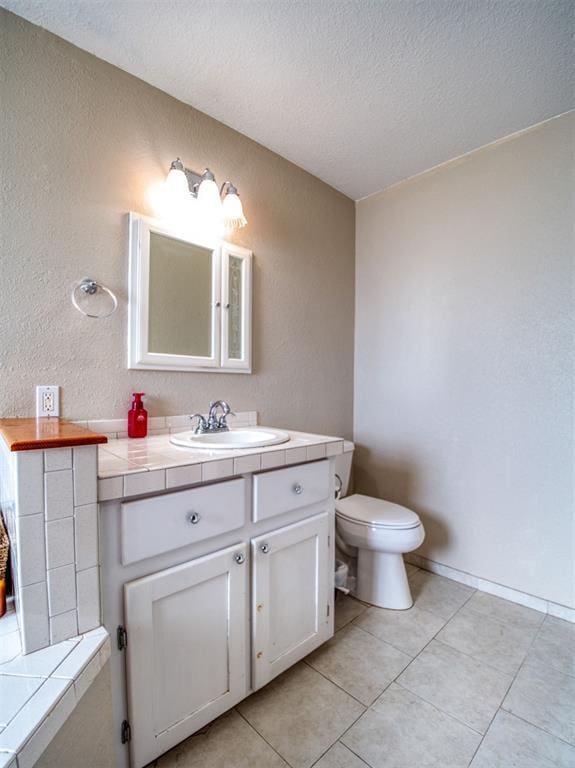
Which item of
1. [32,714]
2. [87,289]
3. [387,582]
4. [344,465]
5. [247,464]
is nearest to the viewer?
[32,714]

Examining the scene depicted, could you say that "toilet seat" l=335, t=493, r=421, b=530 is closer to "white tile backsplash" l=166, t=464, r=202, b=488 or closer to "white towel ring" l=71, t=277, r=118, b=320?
"white tile backsplash" l=166, t=464, r=202, b=488

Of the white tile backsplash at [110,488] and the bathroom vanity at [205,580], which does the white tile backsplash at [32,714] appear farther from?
the white tile backsplash at [110,488]

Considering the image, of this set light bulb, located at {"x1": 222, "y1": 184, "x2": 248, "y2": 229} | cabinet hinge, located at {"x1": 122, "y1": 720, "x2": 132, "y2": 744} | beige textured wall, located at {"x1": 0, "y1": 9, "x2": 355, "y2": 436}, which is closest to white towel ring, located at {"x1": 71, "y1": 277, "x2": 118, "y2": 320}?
beige textured wall, located at {"x1": 0, "y1": 9, "x2": 355, "y2": 436}

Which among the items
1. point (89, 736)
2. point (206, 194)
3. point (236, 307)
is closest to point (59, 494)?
point (89, 736)

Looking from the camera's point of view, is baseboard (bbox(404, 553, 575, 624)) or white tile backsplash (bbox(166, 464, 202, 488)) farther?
baseboard (bbox(404, 553, 575, 624))

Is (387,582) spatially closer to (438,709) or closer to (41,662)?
(438,709)

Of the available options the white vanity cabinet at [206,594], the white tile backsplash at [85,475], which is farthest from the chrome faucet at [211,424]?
the white tile backsplash at [85,475]

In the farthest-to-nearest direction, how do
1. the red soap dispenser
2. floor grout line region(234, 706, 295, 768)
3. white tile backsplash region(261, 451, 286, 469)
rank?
1. the red soap dispenser
2. white tile backsplash region(261, 451, 286, 469)
3. floor grout line region(234, 706, 295, 768)

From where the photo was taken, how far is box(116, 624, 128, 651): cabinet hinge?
0.86m

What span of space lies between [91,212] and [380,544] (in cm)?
184

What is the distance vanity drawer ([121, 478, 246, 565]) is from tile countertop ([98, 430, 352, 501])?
0.04 metres

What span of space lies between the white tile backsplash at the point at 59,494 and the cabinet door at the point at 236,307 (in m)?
0.99

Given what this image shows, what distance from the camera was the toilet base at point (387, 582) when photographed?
170 centimetres

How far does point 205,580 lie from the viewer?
997 mm
